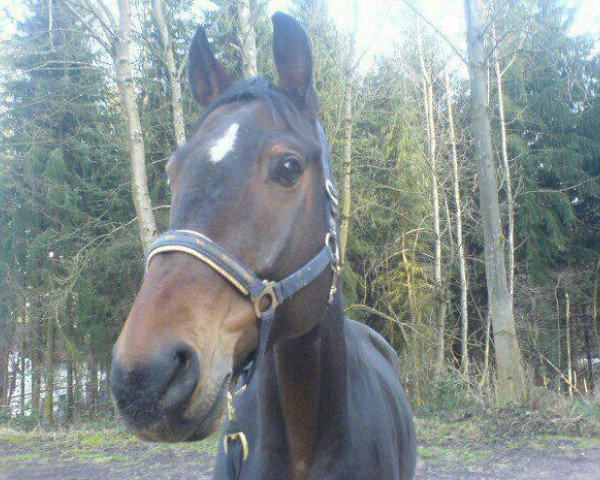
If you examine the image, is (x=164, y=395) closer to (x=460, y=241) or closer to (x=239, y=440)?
(x=239, y=440)

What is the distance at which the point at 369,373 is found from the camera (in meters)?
2.54

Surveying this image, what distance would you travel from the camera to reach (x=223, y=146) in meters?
1.71

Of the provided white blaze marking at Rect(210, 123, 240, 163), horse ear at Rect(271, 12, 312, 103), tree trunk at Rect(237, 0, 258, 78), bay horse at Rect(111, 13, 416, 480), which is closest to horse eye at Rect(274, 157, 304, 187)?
bay horse at Rect(111, 13, 416, 480)

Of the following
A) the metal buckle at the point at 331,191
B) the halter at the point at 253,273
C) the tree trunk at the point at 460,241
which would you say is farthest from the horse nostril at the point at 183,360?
the tree trunk at the point at 460,241

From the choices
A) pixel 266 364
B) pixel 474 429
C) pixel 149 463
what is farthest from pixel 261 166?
pixel 474 429

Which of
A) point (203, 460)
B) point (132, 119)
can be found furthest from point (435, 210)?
point (203, 460)

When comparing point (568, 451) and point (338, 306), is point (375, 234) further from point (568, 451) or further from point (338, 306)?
point (338, 306)

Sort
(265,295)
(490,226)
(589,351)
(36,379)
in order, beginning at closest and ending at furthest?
(265,295)
(490,226)
(36,379)
(589,351)

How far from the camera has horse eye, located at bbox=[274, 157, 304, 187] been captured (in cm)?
176

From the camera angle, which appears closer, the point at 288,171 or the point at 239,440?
the point at 288,171

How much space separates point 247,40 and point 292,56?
25.3 ft

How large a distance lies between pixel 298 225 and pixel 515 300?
1665 cm

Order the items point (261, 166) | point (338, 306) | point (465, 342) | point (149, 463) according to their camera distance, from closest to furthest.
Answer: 1. point (261, 166)
2. point (338, 306)
3. point (149, 463)
4. point (465, 342)

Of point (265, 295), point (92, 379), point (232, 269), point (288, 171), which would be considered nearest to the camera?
point (232, 269)
